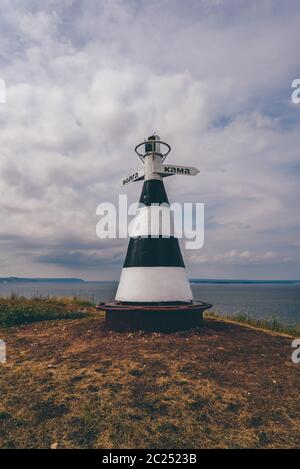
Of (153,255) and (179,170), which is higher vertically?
(179,170)

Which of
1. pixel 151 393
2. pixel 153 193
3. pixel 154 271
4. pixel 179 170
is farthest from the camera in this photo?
pixel 179 170

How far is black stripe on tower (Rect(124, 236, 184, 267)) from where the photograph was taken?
1050 cm

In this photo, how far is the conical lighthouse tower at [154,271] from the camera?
368 inches

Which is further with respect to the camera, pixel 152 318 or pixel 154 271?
pixel 154 271

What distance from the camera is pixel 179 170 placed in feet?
38.0

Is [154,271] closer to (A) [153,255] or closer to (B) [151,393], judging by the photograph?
(A) [153,255]

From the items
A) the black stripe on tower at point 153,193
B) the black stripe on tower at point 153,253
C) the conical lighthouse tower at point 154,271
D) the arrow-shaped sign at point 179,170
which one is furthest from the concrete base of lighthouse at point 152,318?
the arrow-shaped sign at point 179,170

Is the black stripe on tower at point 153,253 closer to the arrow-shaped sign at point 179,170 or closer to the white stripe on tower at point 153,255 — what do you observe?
the white stripe on tower at point 153,255

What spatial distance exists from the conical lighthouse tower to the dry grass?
18.0 inches

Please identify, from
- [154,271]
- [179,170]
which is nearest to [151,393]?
[154,271]

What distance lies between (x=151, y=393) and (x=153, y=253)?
5.06 meters

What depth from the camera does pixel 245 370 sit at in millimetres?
7000

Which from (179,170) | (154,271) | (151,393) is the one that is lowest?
(151,393)

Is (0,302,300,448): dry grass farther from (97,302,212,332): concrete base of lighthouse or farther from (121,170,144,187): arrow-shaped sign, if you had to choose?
(121,170,144,187): arrow-shaped sign
